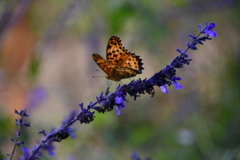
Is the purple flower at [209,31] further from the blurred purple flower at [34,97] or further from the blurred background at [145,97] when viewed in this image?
the blurred purple flower at [34,97]

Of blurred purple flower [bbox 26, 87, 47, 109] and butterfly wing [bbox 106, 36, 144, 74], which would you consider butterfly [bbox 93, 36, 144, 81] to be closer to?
butterfly wing [bbox 106, 36, 144, 74]

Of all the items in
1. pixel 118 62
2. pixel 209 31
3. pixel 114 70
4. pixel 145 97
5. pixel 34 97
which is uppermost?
pixel 145 97

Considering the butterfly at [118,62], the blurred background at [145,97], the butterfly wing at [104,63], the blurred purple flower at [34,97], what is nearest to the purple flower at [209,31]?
the butterfly at [118,62]

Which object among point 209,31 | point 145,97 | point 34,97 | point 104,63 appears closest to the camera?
point 209,31

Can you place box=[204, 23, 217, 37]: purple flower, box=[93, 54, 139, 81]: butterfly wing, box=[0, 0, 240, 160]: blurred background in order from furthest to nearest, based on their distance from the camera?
box=[0, 0, 240, 160]: blurred background
box=[93, 54, 139, 81]: butterfly wing
box=[204, 23, 217, 37]: purple flower

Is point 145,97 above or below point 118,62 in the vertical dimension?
above

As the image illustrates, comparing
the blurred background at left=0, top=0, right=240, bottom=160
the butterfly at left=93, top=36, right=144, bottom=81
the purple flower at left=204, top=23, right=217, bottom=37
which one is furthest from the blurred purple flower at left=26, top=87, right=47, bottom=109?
the purple flower at left=204, top=23, right=217, bottom=37

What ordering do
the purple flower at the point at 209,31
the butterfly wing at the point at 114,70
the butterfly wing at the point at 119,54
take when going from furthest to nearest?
the butterfly wing at the point at 119,54, the butterfly wing at the point at 114,70, the purple flower at the point at 209,31

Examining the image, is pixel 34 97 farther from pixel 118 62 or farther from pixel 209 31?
pixel 209 31

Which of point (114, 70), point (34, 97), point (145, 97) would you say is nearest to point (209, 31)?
point (114, 70)
